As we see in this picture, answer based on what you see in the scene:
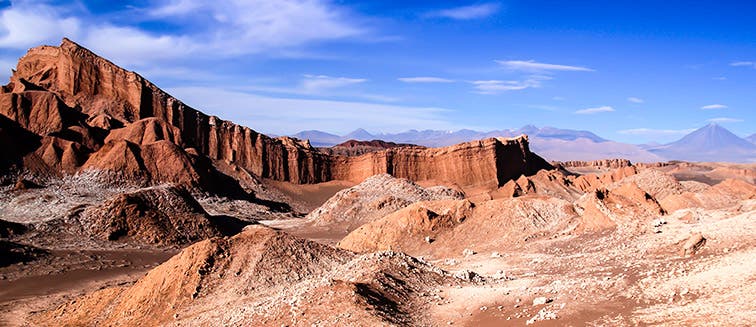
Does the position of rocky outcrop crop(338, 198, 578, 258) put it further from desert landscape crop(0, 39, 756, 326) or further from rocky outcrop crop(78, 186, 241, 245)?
rocky outcrop crop(78, 186, 241, 245)

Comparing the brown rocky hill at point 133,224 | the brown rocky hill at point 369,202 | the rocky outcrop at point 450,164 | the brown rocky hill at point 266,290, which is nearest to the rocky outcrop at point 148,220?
the brown rocky hill at point 133,224

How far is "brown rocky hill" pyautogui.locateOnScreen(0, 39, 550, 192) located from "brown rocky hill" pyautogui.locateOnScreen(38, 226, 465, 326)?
96.3 feet

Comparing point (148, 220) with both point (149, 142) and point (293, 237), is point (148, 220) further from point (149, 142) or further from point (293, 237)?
point (149, 142)

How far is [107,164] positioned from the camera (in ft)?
134

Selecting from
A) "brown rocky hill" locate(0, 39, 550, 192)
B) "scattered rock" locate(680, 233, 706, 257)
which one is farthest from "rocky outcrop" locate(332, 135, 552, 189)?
"scattered rock" locate(680, 233, 706, 257)

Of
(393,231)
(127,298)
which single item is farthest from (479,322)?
(393,231)

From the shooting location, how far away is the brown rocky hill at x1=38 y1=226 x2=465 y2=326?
415 inches

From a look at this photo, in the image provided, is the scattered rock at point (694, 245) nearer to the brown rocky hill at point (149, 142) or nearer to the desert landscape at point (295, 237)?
the desert landscape at point (295, 237)

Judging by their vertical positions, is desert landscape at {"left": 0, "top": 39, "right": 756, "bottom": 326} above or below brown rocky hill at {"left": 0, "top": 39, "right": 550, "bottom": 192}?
below

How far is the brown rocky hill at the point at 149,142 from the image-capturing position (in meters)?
42.6

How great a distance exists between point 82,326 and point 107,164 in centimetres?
3001

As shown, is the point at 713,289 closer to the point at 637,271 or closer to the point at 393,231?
the point at 637,271

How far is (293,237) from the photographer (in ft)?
51.6

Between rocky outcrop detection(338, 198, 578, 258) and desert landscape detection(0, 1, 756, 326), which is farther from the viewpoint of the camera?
rocky outcrop detection(338, 198, 578, 258)
